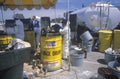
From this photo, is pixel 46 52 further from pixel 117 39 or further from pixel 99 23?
pixel 99 23

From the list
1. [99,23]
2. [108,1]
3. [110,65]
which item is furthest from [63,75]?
[108,1]

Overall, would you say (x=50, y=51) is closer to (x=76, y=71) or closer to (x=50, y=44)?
(x=50, y=44)

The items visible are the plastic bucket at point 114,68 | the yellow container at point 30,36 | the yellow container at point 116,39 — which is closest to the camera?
the plastic bucket at point 114,68

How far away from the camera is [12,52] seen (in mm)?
4895

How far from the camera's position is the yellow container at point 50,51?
7.39 m

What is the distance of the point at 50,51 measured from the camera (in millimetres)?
7469

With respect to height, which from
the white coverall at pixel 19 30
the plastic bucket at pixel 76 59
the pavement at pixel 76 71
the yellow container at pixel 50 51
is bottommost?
the pavement at pixel 76 71

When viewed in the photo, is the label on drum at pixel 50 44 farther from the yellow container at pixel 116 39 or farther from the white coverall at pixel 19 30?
the yellow container at pixel 116 39

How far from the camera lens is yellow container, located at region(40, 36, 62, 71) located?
739cm

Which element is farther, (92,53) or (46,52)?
(92,53)

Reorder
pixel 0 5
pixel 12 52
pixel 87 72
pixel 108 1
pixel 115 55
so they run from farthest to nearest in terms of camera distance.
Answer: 1. pixel 108 1
2. pixel 0 5
3. pixel 115 55
4. pixel 87 72
5. pixel 12 52

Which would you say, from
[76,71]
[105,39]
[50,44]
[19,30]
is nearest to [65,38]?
[50,44]

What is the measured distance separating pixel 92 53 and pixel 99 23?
8.57 feet

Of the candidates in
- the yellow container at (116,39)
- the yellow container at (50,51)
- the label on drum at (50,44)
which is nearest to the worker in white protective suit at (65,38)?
the yellow container at (50,51)
